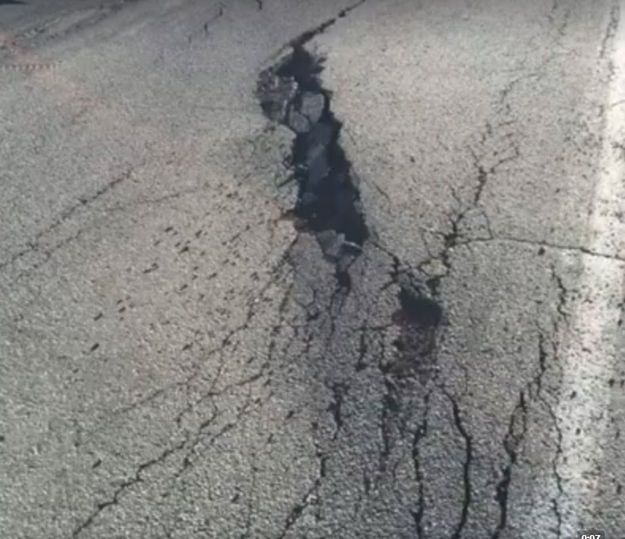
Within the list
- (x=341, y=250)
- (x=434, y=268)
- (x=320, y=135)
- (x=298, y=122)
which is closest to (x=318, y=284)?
(x=341, y=250)

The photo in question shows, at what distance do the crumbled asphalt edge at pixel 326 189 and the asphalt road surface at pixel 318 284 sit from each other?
17 millimetres

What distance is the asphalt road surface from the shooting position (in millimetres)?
3693

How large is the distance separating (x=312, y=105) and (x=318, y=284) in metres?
1.99

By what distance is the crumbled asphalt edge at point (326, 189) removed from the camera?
444 centimetres

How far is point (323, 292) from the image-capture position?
4.67 metres

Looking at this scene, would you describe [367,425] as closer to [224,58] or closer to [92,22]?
[224,58]

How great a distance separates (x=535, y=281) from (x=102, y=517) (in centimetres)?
227

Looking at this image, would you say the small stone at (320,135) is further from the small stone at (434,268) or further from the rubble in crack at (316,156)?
the small stone at (434,268)

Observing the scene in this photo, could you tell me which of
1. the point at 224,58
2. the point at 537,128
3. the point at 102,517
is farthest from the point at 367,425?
the point at 224,58
